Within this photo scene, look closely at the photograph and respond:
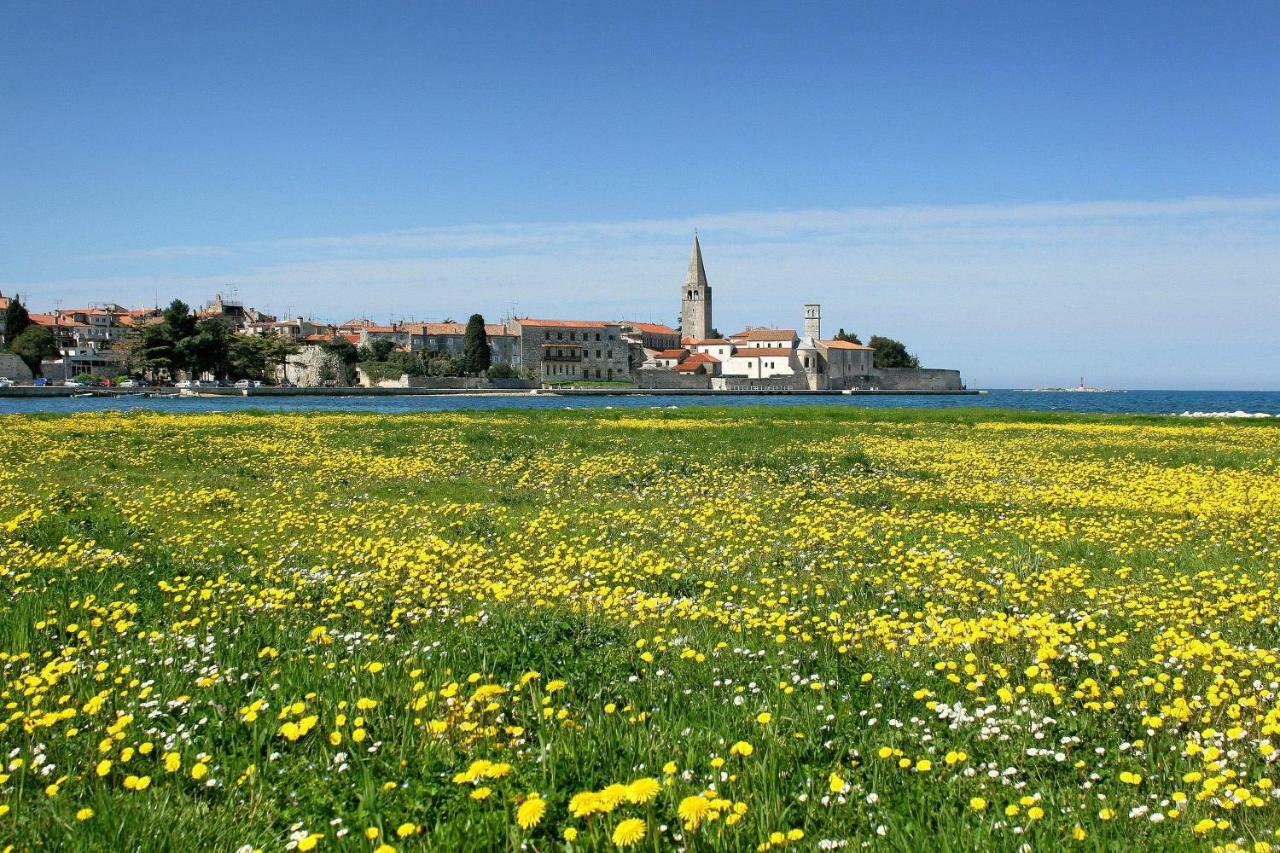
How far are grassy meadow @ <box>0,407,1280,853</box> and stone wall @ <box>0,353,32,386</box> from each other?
157m

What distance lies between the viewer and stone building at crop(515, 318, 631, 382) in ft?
641

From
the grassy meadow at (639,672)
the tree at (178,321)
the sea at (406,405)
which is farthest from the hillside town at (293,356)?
the grassy meadow at (639,672)

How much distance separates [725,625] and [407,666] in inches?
133

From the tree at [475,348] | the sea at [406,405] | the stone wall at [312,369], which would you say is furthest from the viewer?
the tree at [475,348]

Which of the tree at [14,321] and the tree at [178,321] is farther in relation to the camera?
the tree at [14,321]

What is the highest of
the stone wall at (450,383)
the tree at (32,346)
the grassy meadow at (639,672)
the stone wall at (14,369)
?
the tree at (32,346)

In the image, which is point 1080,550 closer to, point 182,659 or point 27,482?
point 182,659

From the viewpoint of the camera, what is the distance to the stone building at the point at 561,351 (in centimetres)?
19550

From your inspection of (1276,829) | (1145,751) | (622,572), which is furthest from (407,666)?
(1276,829)

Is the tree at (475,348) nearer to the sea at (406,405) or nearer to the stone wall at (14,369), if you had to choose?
the sea at (406,405)

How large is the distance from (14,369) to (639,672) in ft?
577

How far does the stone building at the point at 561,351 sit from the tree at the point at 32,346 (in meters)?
85.8

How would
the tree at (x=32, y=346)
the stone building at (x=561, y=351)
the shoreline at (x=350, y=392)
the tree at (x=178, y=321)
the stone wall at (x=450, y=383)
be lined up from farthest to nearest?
1. the stone building at (x=561, y=351)
2. the stone wall at (x=450, y=383)
3. the tree at (x=32, y=346)
4. the tree at (x=178, y=321)
5. the shoreline at (x=350, y=392)

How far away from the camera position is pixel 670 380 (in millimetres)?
193625
